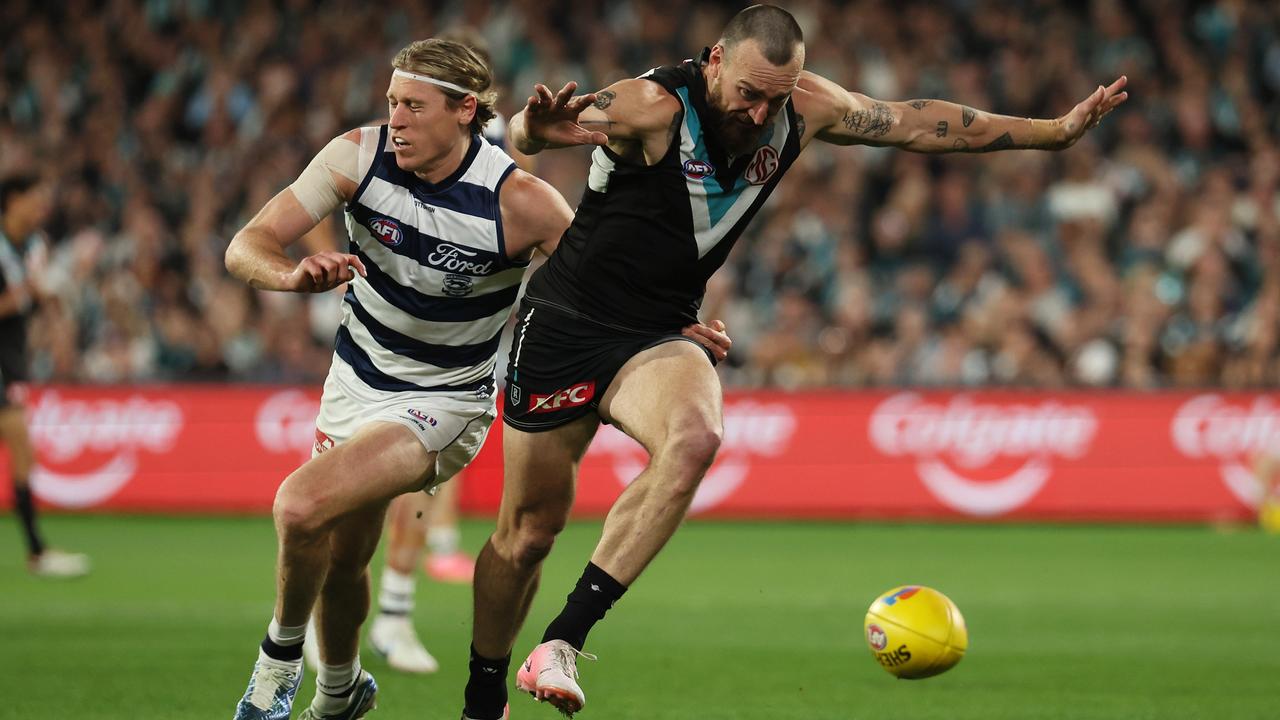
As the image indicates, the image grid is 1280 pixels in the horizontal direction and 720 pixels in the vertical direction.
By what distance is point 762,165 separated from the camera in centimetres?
613

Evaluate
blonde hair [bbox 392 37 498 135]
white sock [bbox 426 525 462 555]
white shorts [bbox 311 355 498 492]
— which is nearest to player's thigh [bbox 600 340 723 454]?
white shorts [bbox 311 355 498 492]

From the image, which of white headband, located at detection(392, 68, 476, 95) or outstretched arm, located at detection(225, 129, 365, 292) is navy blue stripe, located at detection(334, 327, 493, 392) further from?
white headband, located at detection(392, 68, 476, 95)

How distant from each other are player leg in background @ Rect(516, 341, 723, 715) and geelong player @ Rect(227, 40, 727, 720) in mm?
444

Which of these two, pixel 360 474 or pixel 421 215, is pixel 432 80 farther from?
pixel 360 474

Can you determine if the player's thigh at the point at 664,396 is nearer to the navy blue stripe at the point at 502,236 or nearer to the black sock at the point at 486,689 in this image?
the navy blue stripe at the point at 502,236

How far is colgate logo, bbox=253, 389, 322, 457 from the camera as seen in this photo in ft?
53.1

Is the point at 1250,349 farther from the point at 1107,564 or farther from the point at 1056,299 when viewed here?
the point at 1107,564

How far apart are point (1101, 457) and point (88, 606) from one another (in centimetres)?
1002

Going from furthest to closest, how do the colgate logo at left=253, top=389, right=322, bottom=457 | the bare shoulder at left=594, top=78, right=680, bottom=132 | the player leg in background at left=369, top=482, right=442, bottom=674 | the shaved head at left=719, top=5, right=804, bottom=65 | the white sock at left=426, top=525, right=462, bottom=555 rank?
the colgate logo at left=253, top=389, right=322, bottom=457, the white sock at left=426, top=525, right=462, bottom=555, the player leg in background at left=369, top=482, right=442, bottom=674, the bare shoulder at left=594, top=78, right=680, bottom=132, the shaved head at left=719, top=5, right=804, bottom=65

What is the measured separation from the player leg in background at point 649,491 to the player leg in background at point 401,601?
2.32m

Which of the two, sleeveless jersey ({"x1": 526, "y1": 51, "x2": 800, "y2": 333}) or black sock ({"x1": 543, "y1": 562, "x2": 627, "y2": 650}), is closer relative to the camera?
black sock ({"x1": 543, "y1": 562, "x2": 627, "y2": 650})

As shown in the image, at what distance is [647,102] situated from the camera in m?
5.86

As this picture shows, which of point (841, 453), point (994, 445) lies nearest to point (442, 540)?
point (841, 453)

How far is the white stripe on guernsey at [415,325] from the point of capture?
6008 mm
